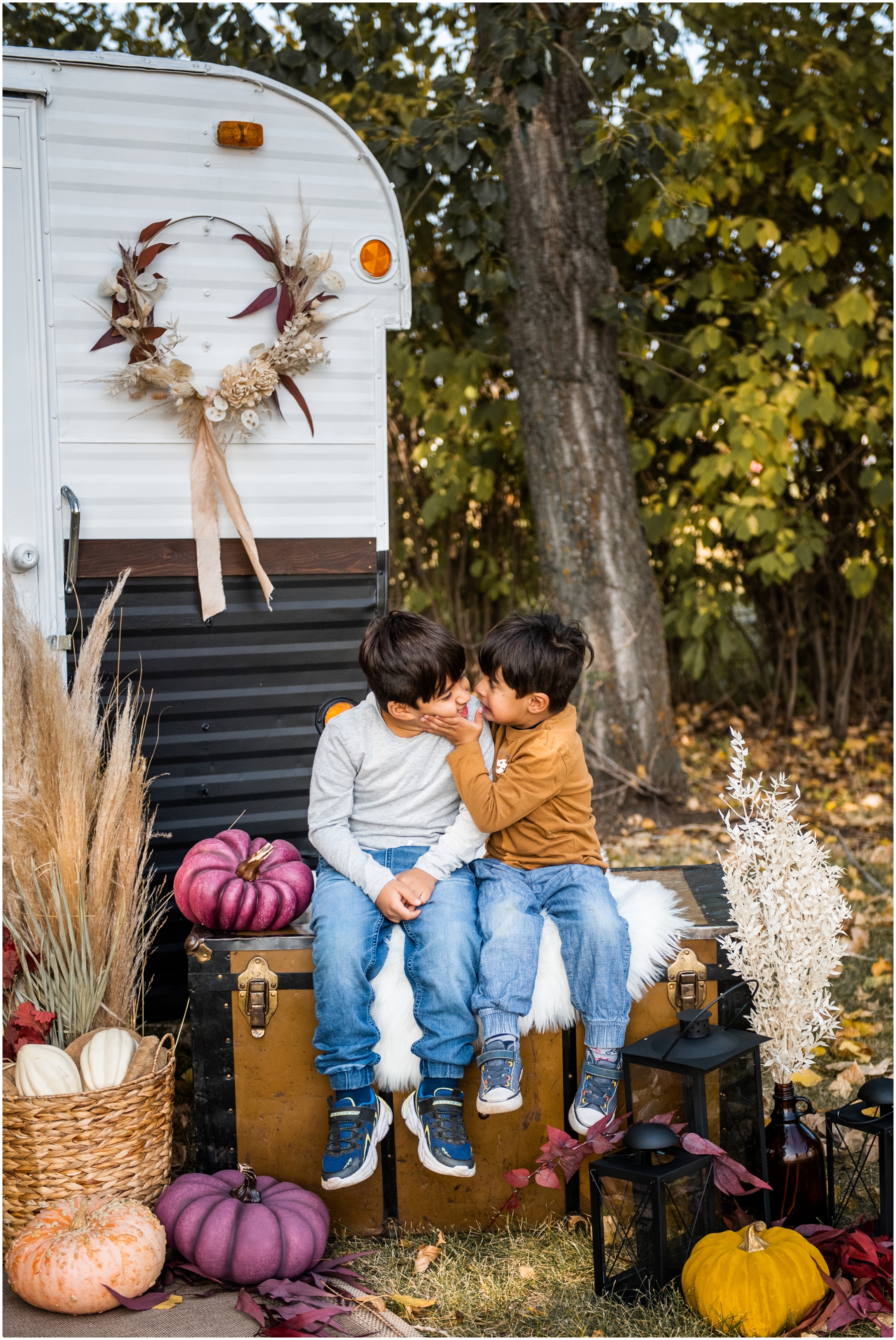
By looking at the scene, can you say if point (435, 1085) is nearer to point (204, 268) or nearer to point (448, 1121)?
point (448, 1121)

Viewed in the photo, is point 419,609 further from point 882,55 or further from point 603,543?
point 882,55

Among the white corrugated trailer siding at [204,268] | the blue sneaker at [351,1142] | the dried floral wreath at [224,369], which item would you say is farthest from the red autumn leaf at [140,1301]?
the white corrugated trailer siding at [204,268]

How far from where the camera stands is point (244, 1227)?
2.30 m

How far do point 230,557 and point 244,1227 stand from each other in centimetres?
185

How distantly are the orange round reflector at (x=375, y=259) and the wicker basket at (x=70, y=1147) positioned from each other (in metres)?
2.37

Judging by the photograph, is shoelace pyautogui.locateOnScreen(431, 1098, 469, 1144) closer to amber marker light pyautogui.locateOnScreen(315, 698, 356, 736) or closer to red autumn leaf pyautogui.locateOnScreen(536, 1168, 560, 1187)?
red autumn leaf pyautogui.locateOnScreen(536, 1168, 560, 1187)

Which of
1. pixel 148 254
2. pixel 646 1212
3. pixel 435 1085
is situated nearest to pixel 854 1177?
pixel 646 1212

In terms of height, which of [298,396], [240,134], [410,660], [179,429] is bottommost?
[410,660]

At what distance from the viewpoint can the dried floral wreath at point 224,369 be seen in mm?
3170

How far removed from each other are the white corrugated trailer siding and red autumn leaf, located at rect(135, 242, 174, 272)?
0.03 metres

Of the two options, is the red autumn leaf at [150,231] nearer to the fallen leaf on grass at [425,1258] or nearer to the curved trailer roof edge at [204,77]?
the curved trailer roof edge at [204,77]

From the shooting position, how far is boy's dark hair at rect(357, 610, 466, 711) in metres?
2.71

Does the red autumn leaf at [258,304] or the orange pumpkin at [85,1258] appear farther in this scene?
the red autumn leaf at [258,304]

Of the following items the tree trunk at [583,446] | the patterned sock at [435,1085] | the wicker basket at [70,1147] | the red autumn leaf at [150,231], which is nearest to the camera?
the wicker basket at [70,1147]
